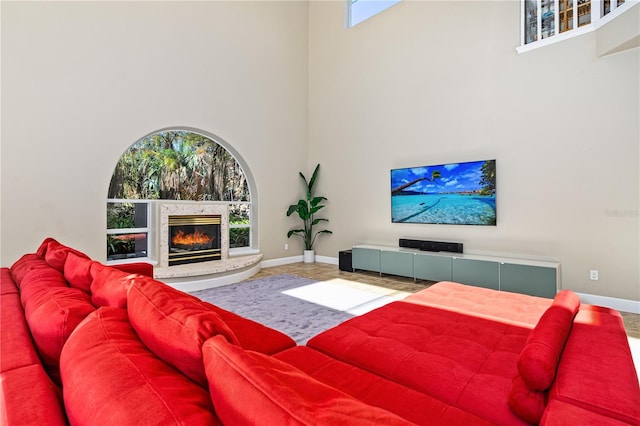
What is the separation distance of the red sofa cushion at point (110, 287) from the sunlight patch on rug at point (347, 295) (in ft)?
8.64

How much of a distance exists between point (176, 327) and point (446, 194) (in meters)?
4.78

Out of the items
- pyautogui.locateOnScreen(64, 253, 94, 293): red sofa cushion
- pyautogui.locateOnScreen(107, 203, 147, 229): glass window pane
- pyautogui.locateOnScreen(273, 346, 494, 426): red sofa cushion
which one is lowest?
pyautogui.locateOnScreen(273, 346, 494, 426): red sofa cushion

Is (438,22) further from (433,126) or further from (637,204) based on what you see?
(637,204)

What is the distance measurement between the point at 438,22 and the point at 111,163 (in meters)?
5.33

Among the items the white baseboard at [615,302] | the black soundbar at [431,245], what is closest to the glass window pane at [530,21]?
the black soundbar at [431,245]

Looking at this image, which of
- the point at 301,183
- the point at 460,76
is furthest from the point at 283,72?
the point at 460,76

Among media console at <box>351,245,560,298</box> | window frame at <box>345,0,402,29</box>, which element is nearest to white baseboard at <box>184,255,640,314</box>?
media console at <box>351,245,560,298</box>

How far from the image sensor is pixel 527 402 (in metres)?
1.10

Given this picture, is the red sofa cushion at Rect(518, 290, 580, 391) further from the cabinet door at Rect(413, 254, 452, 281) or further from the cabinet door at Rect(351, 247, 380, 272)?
the cabinet door at Rect(351, 247, 380, 272)

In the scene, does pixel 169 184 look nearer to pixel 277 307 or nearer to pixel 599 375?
pixel 277 307

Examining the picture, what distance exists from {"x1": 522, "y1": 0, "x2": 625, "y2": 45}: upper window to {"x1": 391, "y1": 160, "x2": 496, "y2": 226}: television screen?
1.68 meters

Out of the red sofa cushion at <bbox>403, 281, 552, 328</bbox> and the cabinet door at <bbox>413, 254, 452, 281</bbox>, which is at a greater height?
the red sofa cushion at <bbox>403, 281, 552, 328</bbox>

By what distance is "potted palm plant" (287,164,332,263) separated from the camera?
6672 mm

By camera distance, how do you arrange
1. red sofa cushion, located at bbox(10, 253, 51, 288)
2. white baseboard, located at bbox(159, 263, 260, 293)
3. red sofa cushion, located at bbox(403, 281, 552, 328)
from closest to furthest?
Result: red sofa cushion, located at bbox(10, 253, 51, 288) → red sofa cushion, located at bbox(403, 281, 552, 328) → white baseboard, located at bbox(159, 263, 260, 293)
